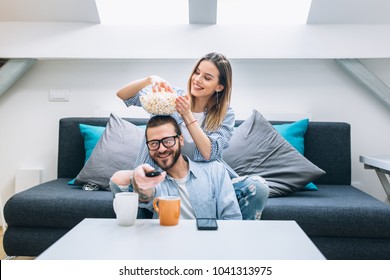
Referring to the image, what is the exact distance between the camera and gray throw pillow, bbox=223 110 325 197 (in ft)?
7.62

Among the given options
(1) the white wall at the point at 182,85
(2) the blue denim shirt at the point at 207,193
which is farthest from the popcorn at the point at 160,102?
(1) the white wall at the point at 182,85

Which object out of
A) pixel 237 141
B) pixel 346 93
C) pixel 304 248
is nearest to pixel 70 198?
pixel 237 141

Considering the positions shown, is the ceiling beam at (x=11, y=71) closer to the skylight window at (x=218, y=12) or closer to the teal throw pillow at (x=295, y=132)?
the skylight window at (x=218, y=12)

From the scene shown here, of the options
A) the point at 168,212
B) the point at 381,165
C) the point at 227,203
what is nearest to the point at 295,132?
the point at 381,165

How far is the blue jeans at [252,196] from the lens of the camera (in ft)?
5.74

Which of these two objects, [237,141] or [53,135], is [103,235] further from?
[53,135]

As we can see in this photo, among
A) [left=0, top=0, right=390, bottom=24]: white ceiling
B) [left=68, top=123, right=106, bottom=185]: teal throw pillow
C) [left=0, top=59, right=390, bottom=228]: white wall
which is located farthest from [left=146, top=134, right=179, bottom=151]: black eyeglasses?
[left=0, top=0, right=390, bottom=24]: white ceiling

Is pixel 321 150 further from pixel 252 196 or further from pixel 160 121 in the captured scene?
pixel 160 121

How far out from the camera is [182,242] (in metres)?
1.17

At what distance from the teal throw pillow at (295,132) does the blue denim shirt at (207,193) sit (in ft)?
3.19

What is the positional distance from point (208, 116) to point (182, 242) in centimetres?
85
